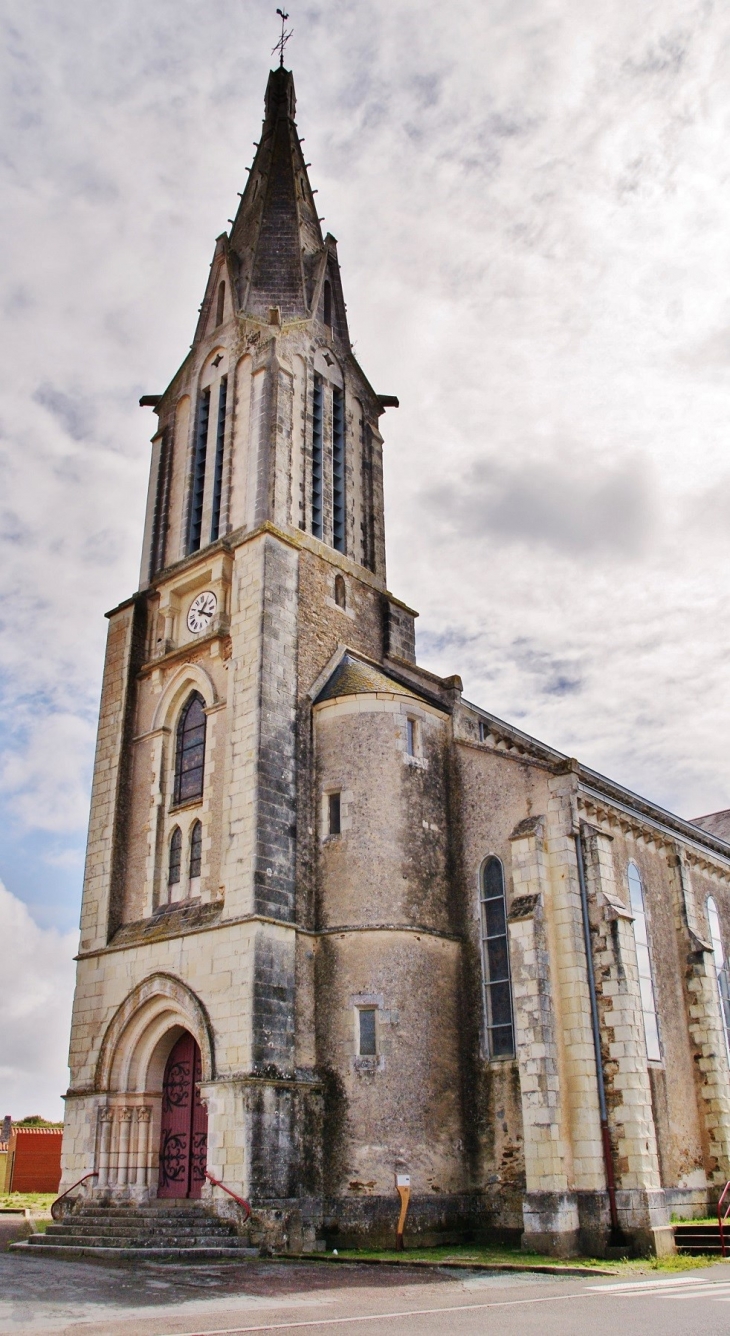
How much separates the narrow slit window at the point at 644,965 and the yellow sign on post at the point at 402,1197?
5.29 metres

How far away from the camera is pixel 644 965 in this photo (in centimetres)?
2103

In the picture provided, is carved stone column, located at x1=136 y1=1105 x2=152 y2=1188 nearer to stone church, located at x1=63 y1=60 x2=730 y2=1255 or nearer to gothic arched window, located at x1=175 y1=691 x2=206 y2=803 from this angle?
stone church, located at x1=63 y1=60 x2=730 y2=1255

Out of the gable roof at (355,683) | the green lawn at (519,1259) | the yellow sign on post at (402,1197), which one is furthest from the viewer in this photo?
the gable roof at (355,683)

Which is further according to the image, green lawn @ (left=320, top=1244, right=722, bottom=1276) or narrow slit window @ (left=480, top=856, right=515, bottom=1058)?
narrow slit window @ (left=480, top=856, right=515, bottom=1058)

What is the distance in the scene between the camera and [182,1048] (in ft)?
69.9

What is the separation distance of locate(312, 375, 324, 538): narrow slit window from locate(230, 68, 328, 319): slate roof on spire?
2.35m

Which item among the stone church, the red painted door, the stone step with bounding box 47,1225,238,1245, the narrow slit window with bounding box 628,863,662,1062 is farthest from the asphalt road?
the narrow slit window with bounding box 628,863,662,1062

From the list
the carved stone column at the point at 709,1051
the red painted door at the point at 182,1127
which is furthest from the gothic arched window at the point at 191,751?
the carved stone column at the point at 709,1051

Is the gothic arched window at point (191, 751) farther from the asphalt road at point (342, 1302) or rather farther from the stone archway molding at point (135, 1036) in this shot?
the asphalt road at point (342, 1302)

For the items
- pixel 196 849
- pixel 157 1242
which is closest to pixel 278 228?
pixel 196 849

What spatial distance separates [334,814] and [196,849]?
3.18 m

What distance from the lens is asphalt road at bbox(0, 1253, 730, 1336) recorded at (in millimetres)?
9500

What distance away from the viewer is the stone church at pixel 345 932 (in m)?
18.1

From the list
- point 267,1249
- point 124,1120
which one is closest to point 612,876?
point 267,1249
